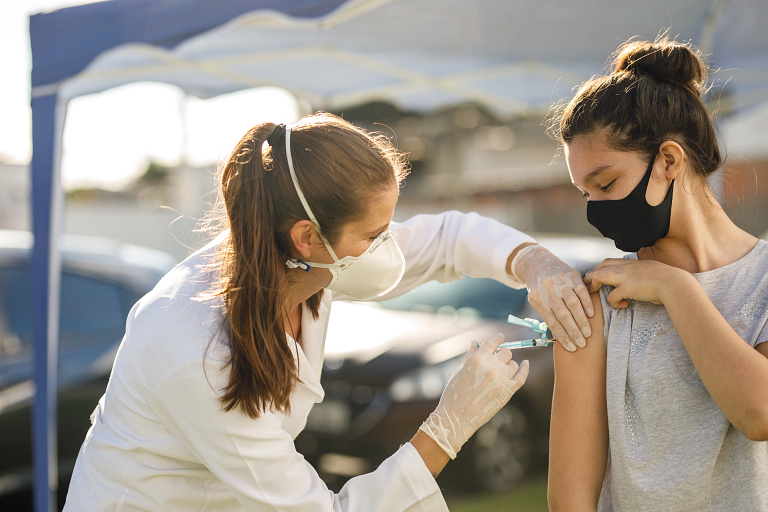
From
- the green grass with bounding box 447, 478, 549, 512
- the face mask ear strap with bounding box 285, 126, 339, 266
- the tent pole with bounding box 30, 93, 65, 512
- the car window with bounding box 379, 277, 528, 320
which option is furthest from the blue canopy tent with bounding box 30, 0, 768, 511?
the green grass with bounding box 447, 478, 549, 512

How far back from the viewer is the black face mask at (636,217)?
132 cm

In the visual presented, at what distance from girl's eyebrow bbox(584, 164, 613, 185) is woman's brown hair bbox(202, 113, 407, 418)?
47 centimetres

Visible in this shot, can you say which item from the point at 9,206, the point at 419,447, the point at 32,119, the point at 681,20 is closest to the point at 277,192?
the point at 419,447

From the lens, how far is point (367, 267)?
5.14ft

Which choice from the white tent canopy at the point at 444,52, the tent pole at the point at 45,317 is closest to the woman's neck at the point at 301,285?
the white tent canopy at the point at 444,52

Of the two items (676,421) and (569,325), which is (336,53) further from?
(676,421)

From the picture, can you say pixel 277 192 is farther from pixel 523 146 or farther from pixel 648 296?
pixel 523 146

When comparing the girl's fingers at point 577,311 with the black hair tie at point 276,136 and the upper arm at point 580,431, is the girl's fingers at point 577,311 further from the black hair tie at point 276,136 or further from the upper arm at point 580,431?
the black hair tie at point 276,136

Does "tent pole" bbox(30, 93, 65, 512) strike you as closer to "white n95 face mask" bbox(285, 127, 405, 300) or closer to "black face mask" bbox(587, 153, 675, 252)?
"white n95 face mask" bbox(285, 127, 405, 300)

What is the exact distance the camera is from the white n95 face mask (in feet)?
5.03

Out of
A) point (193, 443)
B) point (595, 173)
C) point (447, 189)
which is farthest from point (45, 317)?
→ point (447, 189)

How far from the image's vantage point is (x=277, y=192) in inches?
55.4

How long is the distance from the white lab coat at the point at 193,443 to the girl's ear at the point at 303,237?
0.24m

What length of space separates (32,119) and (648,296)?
8.00ft
